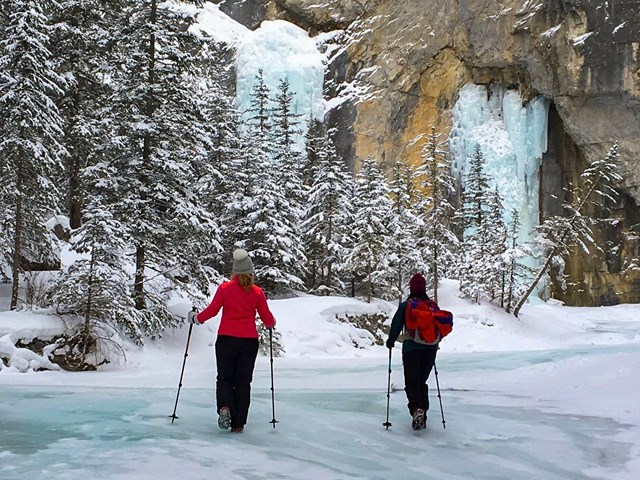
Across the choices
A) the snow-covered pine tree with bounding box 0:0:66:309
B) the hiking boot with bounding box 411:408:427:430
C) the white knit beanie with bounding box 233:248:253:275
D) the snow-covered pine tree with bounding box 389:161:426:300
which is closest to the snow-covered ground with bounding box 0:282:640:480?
the hiking boot with bounding box 411:408:427:430

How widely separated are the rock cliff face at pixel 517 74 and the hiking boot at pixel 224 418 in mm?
43010

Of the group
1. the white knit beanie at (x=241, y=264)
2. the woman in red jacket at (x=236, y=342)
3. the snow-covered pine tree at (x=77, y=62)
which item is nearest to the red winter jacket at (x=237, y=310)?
the woman in red jacket at (x=236, y=342)

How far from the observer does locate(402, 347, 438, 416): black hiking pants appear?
6.50m

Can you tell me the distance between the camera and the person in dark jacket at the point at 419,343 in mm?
6480

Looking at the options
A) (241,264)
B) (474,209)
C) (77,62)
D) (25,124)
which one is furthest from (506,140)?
(241,264)

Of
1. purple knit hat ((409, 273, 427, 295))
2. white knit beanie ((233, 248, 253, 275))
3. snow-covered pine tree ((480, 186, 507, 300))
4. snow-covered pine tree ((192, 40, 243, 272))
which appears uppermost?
snow-covered pine tree ((192, 40, 243, 272))

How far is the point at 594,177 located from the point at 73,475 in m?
31.9

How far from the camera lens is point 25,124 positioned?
46.6 feet

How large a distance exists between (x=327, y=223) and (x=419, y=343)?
71.0ft

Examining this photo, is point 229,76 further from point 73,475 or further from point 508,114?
point 73,475

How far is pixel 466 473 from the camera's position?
4.93m

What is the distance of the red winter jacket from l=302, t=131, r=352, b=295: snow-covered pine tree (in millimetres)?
20681

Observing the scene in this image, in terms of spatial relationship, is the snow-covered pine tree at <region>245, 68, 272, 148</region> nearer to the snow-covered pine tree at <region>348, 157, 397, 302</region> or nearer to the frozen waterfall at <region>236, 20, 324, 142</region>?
the frozen waterfall at <region>236, 20, 324, 142</region>

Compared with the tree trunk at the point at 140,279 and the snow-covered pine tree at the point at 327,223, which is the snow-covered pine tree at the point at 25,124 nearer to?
the tree trunk at the point at 140,279
